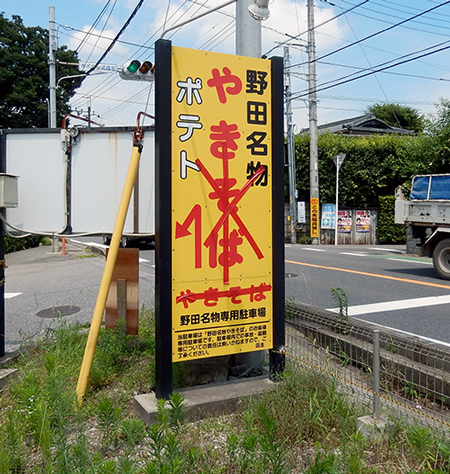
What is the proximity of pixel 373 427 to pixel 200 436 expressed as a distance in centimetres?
102

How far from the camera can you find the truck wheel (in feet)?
32.0

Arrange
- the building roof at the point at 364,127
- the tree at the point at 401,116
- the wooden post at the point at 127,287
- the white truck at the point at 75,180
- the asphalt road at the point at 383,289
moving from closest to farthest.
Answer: the white truck at the point at 75,180 → the wooden post at the point at 127,287 → the asphalt road at the point at 383,289 → the building roof at the point at 364,127 → the tree at the point at 401,116

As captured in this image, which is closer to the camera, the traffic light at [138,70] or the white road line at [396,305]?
the traffic light at [138,70]

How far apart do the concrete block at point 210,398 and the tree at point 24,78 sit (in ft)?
88.0

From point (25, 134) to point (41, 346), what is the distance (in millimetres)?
1950

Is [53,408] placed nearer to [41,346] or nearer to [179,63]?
[41,346]

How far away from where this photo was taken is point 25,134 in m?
4.06

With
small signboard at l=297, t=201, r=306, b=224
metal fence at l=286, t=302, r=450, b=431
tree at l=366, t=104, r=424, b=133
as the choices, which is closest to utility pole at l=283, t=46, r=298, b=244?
small signboard at l=297, t=201, r=306, b=224

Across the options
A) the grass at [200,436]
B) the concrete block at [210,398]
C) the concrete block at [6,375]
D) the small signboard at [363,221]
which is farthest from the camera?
the small signboard at [363,221]

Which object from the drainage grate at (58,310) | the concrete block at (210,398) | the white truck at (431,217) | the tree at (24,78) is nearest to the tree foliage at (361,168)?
the white truck at (431,217)

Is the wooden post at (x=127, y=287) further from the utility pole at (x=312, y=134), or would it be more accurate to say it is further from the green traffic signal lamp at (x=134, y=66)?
the utility pole at (x=312, y=134)

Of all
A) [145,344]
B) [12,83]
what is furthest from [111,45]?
[12,83]

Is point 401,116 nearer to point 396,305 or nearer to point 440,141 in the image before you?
point 440,141

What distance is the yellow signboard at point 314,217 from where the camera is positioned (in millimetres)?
21344
